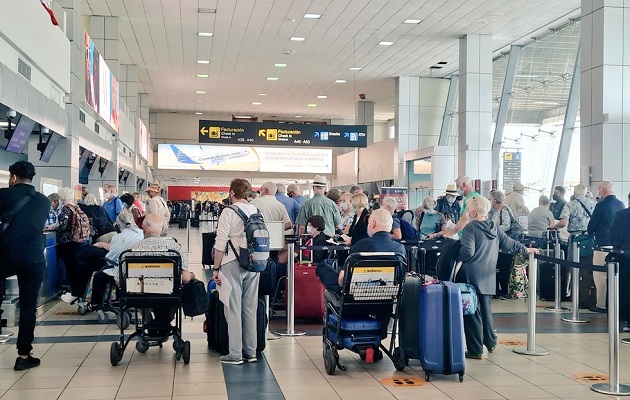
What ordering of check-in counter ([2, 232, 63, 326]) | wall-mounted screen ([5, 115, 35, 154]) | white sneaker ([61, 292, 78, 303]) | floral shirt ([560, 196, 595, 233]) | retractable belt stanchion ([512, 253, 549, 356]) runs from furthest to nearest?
floral shirt ([560, 196, 595, 233]) → wall-mounted screen ([5, 115, 35, 154]) → white sneaker ([61, 292, 78, 303]) → check-in counter ([2, 232, 63, 326]) → retractable belt stanchion ([512, 253, 549, 356])

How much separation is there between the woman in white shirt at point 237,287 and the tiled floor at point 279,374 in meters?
0.17

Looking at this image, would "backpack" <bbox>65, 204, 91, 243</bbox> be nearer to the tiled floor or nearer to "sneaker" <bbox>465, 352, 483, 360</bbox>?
the tiled floor

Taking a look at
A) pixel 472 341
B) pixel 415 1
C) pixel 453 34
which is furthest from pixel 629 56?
pixel 472 341

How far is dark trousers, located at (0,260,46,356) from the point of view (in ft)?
19.6

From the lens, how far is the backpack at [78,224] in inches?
365

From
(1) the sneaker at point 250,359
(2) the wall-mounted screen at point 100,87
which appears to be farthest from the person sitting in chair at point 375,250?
(2) the wall-mounted screen at point 100,87

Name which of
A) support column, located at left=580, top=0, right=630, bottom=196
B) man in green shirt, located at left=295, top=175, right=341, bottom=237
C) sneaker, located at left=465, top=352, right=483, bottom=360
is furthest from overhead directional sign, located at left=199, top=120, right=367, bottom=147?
sneaker, located at left=465, top=352, right=483, bottom=360

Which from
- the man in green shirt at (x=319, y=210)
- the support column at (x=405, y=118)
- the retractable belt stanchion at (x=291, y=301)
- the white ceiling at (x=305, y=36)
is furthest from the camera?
the support column at (x=405, y=118)

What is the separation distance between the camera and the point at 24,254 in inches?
236

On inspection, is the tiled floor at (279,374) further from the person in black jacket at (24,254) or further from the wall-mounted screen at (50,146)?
the wall-mounted screen at (50,146)

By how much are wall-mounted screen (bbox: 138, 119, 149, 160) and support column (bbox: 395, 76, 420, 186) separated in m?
9.22

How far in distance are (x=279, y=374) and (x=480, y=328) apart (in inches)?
73.4

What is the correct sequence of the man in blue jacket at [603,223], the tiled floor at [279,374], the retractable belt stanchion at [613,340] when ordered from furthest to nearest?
the man in blue jacket at [603,223] < the retractable belt stanchion at [613,340] < the tiled floor at [279,374]

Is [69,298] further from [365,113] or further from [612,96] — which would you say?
[365,113]
